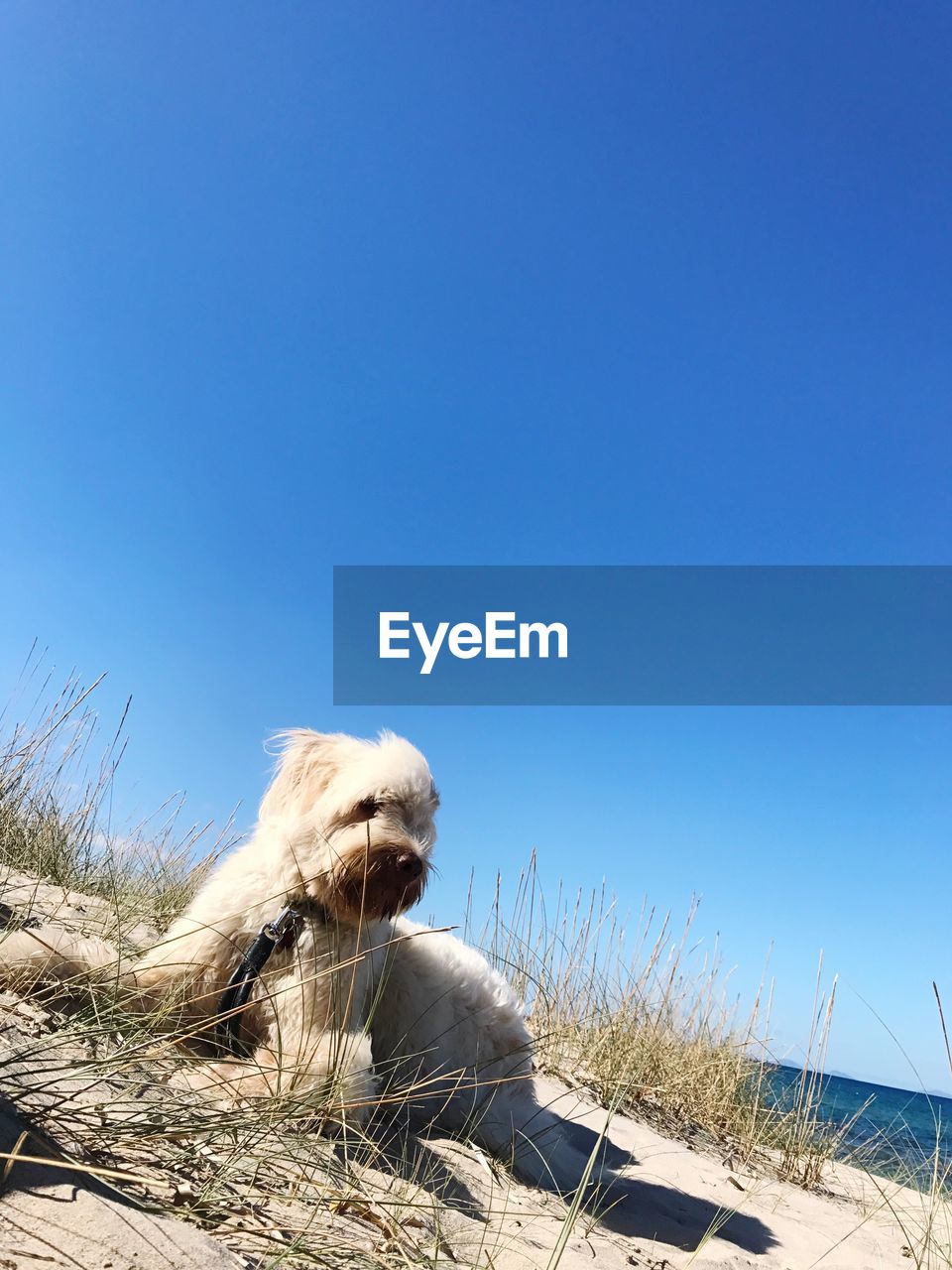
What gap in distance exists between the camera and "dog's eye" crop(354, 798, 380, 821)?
3.52 metres

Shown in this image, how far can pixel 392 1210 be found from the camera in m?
2.34

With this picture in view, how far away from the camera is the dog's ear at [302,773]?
3656 mm

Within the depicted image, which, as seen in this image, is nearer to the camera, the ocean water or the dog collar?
the dog collar

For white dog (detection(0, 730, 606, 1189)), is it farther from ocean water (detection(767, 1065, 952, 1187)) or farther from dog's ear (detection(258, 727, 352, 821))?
ocean water (detection(767, 1065, 952, 1187))

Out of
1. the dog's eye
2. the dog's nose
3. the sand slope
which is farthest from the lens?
the dog's eye

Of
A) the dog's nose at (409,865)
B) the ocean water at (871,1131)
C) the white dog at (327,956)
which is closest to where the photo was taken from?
the white dog at (327,956)

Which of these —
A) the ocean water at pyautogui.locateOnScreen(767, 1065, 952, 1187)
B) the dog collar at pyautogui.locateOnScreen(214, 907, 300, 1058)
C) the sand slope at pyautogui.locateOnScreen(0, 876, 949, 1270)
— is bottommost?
the ocean water at pyautogui.locateOnScreen(767, 1065, 952, 1187)

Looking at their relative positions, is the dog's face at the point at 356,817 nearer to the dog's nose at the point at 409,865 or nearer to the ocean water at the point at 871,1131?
the dog's nose at the point at 409,865

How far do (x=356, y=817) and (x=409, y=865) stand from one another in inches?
14.7

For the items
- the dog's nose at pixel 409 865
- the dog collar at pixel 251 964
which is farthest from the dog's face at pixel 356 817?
the dog collar at pixel 251 964

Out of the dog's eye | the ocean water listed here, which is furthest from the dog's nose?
the ocean water

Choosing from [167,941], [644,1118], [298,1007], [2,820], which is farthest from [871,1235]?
[2,820]

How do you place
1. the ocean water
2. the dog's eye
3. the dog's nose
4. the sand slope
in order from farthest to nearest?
the ocean water → the dog's eye → the dog's nose → the sand slope

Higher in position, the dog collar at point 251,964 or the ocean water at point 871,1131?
the dog collar at point 251,964
